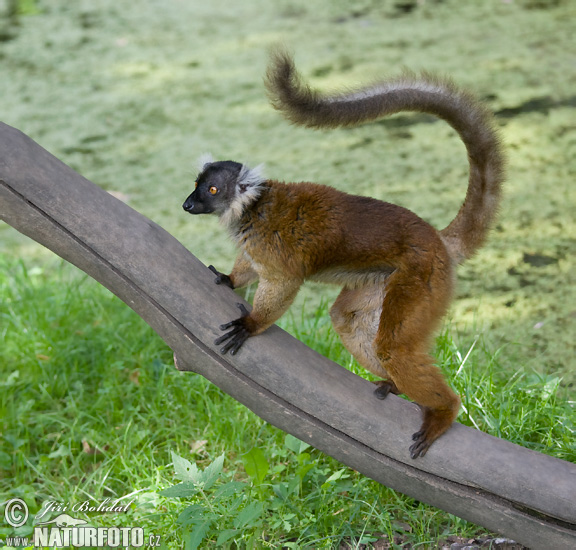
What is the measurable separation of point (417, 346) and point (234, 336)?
56 cm

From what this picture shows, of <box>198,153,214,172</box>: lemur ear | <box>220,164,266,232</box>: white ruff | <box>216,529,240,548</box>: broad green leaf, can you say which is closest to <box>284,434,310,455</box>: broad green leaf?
<box>216,529,240,548</box>: broad green leaf

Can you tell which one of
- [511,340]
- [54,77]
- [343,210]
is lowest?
[511,340]

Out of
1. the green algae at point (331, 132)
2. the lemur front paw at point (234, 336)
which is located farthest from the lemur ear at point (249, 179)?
the green algae at point (331, 132)

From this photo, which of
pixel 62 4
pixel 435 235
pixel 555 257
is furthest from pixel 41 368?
pixel 62 4

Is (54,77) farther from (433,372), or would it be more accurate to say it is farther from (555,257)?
(433,372)

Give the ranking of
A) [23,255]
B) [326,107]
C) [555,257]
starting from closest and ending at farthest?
[326,107] < [555,257] < [23,255]

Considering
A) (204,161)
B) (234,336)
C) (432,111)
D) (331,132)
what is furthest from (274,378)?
(331,132)

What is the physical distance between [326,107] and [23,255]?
2.70 m

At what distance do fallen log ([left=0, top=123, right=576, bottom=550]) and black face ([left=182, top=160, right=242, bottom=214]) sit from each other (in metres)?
0.14

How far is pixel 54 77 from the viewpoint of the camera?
5.77 m

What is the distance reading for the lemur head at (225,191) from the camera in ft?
7.41

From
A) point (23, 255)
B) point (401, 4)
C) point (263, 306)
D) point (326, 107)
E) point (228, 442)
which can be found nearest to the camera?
point (326, 107)

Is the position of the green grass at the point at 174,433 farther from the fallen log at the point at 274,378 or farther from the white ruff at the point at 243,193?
the white ruff at the point at 243,193

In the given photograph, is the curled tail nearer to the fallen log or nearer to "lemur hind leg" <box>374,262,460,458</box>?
"lemur hind leg" <box>374,262,460,458</box>
